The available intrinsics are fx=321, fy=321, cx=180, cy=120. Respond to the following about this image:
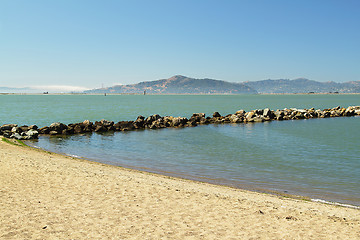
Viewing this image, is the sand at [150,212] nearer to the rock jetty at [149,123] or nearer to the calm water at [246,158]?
the calm water at [246,158]

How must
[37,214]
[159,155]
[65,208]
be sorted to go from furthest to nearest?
[159,155] → [65,208] → [37,214]

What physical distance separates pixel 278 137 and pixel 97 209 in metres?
25.6

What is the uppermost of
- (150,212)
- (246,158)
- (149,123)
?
(150,212)

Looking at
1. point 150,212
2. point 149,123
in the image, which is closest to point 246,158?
point 150,212

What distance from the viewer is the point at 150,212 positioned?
379 inches

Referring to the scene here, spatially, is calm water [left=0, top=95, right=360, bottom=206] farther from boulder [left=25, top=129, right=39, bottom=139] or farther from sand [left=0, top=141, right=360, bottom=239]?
sand [left=0, top=141, right=360, bottom=239]

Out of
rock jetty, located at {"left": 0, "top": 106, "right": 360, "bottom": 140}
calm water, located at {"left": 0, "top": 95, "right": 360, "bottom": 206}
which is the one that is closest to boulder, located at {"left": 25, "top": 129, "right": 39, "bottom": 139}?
rock jetty, located at {"left": 0, "top": 106, "right": 360, "bottom": 140}

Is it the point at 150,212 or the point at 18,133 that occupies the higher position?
the point at 150,212

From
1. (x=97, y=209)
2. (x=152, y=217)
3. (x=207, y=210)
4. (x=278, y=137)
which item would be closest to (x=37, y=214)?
(x=97, y=209)

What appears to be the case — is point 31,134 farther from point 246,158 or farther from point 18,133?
point 246,158

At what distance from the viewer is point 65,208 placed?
9.67 metres

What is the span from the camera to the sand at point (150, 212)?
809 cm

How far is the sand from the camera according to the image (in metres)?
8.09

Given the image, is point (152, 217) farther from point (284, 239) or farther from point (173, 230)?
point (284, 239)
